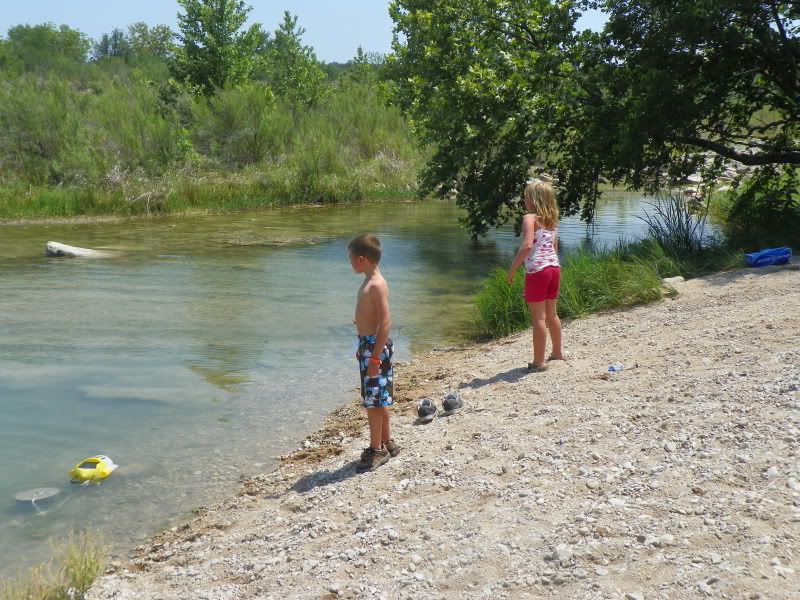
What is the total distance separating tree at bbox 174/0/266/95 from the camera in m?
30.7

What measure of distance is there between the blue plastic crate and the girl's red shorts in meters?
4.45

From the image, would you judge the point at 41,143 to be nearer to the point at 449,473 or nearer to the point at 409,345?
the point at 409,345

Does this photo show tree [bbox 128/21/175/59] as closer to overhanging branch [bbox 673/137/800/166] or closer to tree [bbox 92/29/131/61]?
tree [bbox 92/29/131/61]

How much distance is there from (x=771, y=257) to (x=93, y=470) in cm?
814

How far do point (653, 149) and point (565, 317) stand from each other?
440cm

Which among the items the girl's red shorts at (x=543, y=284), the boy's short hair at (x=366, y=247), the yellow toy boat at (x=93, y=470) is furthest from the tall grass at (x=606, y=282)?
the yellow toy boat at (x=93, y=470)

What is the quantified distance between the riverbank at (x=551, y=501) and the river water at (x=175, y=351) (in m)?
0.64

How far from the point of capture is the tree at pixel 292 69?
37.0 meters

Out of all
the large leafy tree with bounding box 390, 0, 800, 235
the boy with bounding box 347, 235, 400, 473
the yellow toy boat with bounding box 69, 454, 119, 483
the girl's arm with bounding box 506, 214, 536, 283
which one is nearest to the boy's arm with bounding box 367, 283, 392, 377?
the boy with bounding box 347, 235, 400, 473

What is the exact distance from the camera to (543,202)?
24.3 ft

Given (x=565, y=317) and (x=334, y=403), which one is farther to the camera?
(x=565, y=317)

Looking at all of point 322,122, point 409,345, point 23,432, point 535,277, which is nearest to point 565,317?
point 409,345

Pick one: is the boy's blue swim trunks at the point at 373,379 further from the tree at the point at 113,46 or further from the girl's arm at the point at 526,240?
the tree at the point at 113,46

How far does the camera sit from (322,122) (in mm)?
31016
